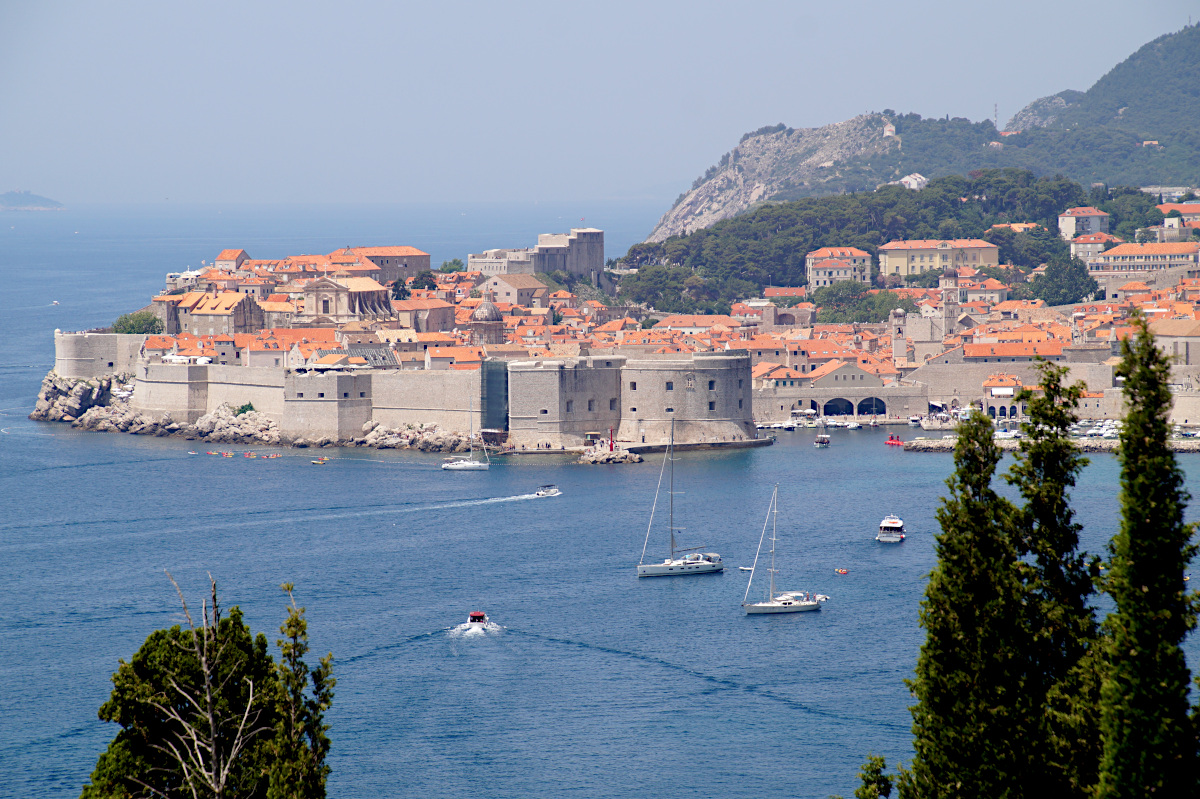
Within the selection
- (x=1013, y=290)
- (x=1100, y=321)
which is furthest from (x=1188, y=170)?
(x=1100, y=321)

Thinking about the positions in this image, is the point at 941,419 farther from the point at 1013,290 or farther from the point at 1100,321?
the point at 1013,290

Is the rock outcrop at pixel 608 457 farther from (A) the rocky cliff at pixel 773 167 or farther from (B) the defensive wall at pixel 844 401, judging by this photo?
(A) the rocky cliff at pixel 773 167

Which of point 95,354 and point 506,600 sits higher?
point 95,354

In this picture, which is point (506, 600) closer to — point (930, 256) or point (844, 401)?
point (844, 401)

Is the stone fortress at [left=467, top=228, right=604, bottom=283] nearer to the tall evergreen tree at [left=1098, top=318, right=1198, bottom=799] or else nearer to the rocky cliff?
the rocky cliff

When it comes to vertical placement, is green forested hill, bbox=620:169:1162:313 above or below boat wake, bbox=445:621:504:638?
above

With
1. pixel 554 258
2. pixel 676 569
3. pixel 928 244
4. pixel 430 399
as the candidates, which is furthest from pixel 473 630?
pixel 928 244

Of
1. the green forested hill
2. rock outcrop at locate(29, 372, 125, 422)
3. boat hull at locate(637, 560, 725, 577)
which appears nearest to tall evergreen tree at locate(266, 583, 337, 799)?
boat hull at locate(637, 560, 725, 577)
